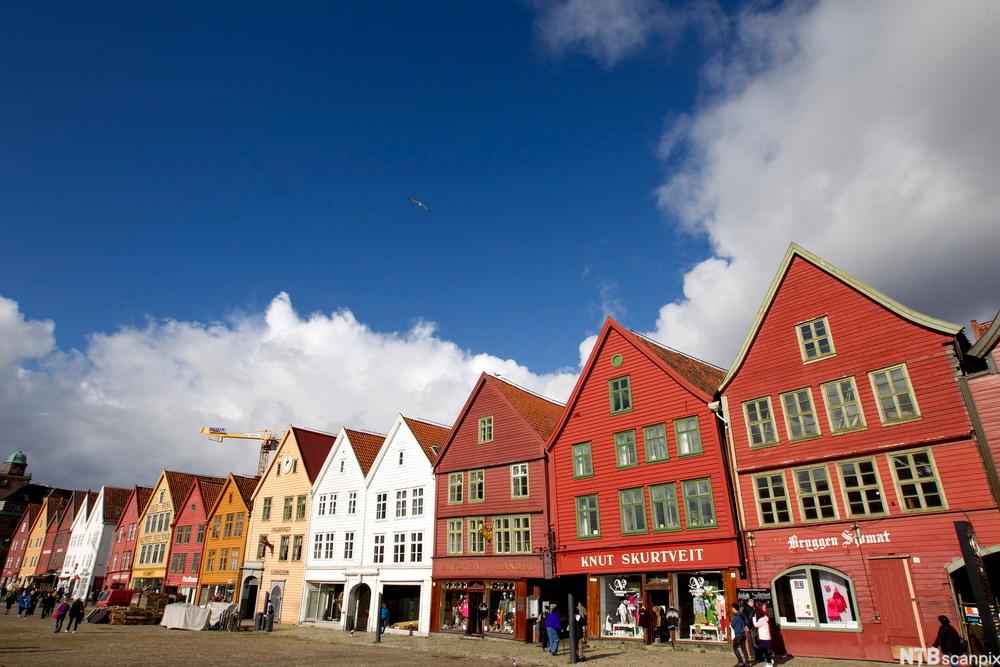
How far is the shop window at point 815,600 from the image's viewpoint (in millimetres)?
20984

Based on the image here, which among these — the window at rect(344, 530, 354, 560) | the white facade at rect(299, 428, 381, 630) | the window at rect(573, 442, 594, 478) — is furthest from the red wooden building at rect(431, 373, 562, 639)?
the window at rect(344, 530, 354, 560)

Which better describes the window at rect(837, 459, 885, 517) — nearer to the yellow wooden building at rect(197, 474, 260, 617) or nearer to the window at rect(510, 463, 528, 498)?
the window at rect(510, 463, 528, 498)

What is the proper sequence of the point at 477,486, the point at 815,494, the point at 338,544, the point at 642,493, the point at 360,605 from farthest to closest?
the point at 338,544 → the point at 360,605 → the point at 477,486 → the point at 642,493 → the point at 815,494

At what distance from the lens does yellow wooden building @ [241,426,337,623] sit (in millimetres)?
43688

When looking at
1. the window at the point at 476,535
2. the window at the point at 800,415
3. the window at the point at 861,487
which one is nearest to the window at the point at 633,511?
the window at the point at 800,415

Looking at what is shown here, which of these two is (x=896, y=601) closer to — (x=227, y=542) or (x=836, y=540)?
(x=836, y=540)

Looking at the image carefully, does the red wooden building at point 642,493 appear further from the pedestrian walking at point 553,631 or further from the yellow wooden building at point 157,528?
the yellow wooden building at point 157,528

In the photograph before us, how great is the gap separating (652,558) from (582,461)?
19.1 feet

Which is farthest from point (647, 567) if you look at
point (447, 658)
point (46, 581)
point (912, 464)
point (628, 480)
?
point (46, 581)

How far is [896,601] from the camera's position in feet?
65.4

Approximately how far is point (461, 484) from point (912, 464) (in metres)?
22.3

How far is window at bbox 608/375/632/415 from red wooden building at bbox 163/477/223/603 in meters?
41.9

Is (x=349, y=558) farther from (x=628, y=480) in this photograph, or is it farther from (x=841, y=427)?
(x=841, y=427)

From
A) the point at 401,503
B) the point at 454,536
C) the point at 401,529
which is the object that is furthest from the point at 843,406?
the point at 401,503
